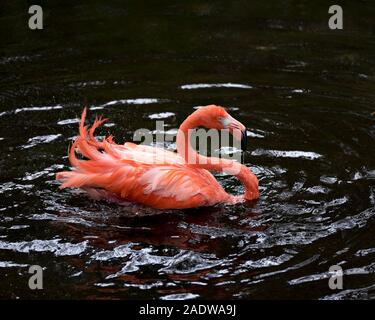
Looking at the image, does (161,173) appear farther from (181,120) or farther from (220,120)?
(181,120)

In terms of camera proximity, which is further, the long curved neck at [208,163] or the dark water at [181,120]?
the long curved neck at [208,163]

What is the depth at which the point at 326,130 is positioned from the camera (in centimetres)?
895

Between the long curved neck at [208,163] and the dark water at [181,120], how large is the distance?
24 cm

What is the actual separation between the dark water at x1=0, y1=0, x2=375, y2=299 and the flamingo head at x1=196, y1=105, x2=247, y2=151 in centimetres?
82

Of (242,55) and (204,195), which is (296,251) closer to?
(204,195)

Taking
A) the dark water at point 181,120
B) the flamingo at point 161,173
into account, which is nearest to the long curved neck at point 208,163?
the flamingo at point 161,173

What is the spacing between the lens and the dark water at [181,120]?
6055 mm

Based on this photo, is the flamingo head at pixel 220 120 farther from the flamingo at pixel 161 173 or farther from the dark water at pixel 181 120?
the dark water at pixel 181 120

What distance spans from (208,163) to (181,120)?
2.02m

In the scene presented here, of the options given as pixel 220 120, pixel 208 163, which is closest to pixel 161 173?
pixel 208 163

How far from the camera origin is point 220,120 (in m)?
7.20

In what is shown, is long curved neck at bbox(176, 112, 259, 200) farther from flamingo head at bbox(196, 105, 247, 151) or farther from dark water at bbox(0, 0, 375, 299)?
dark water at bbox(0, 0, 375, 299)

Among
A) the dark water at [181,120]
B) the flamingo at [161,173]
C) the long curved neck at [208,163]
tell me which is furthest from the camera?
the long curved neck at [208,163]

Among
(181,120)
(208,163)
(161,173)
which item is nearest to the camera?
(161,173)
